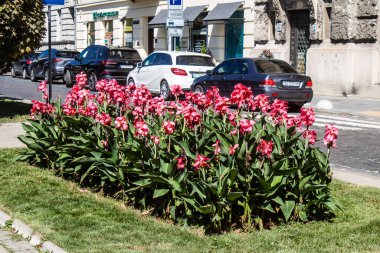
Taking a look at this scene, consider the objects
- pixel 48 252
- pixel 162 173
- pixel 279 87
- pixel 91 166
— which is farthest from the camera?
pixel 279 87

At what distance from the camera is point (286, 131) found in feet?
22.5

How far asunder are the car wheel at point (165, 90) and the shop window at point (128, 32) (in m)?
19.1

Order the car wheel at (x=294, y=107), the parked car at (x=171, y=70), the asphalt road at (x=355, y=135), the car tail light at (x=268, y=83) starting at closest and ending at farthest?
the asphalt road at (x=355, y=135)
the car tail light at (x=268, y=83)
the car wheel at (x=294, y=107)
the parked car at (x=171, y=70)

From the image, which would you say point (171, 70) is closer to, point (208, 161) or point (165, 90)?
point (165, 90)

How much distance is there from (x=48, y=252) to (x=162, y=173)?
54.8 inches

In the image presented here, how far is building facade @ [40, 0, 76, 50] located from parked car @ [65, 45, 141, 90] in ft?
69.8

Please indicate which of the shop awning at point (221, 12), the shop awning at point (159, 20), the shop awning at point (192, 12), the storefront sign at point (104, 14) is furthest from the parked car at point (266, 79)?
the storefront sign at point (104, 14)

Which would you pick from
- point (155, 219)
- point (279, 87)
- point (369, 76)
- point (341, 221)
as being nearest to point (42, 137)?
point (155, 219)

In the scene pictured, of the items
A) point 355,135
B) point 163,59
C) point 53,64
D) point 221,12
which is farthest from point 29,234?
point 53,64

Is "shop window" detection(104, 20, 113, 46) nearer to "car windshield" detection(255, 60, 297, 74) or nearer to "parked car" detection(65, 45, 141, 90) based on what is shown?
"parked car" detection(65, 45, 141, 90)

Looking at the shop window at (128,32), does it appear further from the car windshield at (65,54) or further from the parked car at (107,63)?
the parked car at (107,63)

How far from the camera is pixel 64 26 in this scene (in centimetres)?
5119

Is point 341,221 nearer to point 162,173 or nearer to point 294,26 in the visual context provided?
point 162,173

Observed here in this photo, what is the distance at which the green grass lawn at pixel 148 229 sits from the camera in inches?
219
